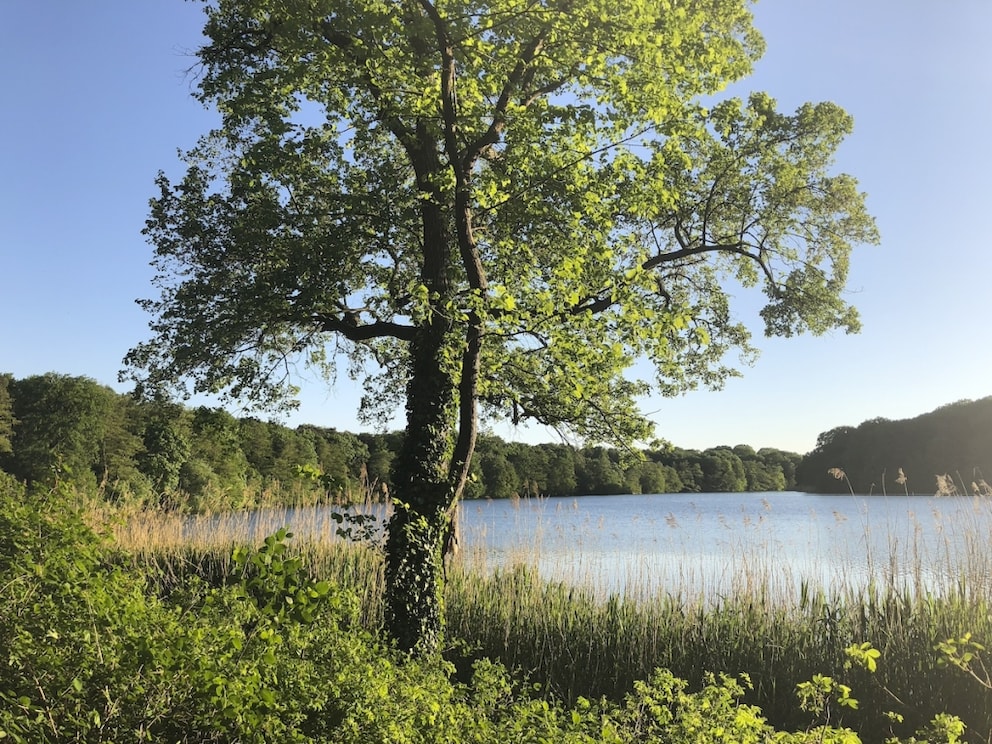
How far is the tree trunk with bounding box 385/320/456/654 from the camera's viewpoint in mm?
5363

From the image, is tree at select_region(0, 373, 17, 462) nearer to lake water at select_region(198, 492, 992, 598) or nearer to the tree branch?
lake water at select_region(198, 492, 992, 598)

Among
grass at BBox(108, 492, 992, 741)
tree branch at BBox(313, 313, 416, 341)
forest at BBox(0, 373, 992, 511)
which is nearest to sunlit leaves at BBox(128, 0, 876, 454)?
tree branch at BBox(313, 313, 416, 341)

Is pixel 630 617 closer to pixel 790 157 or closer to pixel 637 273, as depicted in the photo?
pixel 637 273

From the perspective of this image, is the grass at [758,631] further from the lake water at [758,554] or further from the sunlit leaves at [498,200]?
the sunlit leaves at [498,200]

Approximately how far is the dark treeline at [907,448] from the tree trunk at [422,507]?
62.4ft

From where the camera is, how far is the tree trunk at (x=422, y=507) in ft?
17.6

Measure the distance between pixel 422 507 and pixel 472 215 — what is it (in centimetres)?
284

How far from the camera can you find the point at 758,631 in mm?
5516

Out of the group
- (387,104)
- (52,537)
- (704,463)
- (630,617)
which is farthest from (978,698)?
(704,463)

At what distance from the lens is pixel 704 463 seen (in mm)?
47562

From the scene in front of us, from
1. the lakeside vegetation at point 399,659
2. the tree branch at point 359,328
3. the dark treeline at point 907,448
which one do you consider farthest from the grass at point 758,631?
the dark treeline at point 907,448

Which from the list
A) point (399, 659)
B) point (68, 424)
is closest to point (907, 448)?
point (399, 659)

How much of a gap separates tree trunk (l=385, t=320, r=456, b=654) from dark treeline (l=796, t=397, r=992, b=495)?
62.4 feet

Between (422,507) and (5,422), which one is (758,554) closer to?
(422,507)
